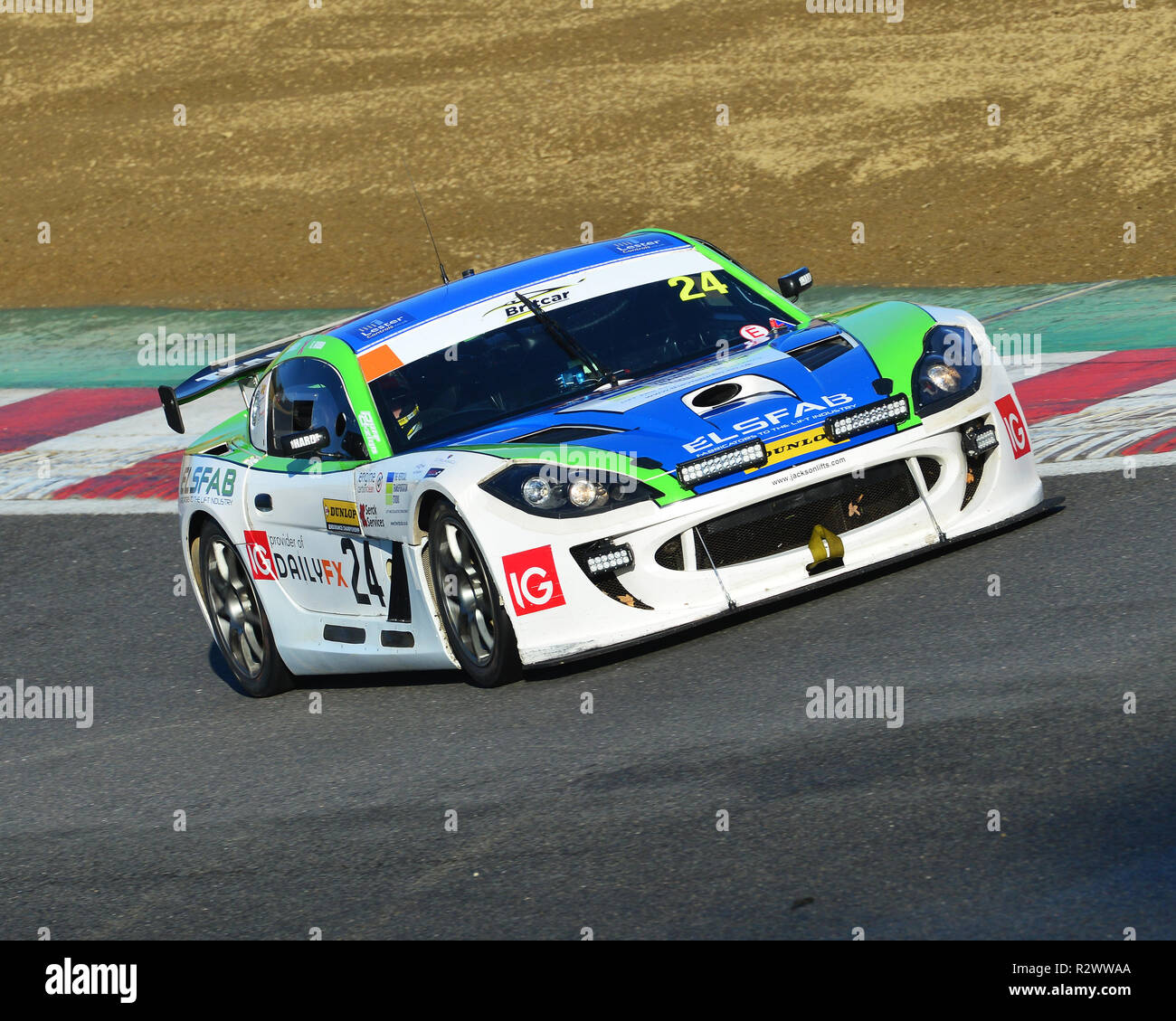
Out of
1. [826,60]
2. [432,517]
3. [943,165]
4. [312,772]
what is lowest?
[312,772]

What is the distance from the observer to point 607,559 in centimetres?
636

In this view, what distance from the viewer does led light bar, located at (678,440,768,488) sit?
6441mm

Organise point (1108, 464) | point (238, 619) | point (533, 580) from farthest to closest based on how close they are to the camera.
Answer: point (1108, 464) → point (238, 619) → point (533, 580)

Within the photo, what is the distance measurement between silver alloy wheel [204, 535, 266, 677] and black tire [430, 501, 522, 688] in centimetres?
142

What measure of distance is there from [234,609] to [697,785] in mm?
3278

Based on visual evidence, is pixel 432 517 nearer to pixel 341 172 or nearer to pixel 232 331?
pixel 232 331

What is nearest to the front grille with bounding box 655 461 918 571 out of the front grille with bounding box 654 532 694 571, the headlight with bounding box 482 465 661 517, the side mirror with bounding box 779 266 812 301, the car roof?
the front grille with bounding box 654 532 694 571

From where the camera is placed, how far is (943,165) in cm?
1694

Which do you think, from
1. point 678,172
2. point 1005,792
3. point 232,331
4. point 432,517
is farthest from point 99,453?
point 1005,792

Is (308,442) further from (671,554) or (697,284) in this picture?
(697,284)

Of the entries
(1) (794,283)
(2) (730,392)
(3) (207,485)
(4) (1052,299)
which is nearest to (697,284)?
(1) (794,283)

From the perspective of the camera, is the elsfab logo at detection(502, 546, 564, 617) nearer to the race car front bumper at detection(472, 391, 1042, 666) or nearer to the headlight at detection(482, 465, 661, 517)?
the race car front bumper at detection(472, 391, 1042, 666)

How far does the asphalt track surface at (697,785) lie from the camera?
4.47m
